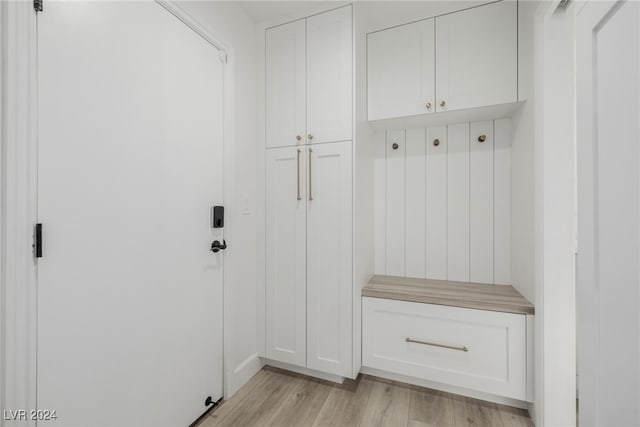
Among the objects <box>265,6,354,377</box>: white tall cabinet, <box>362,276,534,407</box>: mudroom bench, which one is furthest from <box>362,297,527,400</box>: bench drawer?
<box>265,6,354,377</box>: white tall cabinet

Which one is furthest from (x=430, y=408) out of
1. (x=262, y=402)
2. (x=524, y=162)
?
(x=524, y=162)

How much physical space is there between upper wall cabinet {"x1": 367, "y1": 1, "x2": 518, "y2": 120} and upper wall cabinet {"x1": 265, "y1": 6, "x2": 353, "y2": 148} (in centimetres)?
33

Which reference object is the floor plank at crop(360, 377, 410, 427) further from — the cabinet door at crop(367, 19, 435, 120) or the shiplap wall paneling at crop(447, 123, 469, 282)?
the cabinet door at crop(367, 19, 435, 120)

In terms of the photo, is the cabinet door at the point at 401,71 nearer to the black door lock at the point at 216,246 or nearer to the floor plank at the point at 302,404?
the black door lock at the point at 216,246

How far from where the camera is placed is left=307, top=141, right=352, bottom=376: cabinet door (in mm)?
1779

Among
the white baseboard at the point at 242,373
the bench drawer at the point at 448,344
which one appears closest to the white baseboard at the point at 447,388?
the bench drawer at the point at 448,344

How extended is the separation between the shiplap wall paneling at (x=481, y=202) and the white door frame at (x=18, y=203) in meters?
2.26

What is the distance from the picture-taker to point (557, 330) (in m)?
1.38

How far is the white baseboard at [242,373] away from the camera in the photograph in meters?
1.73

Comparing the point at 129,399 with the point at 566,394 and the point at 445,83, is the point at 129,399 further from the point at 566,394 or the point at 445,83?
the point at 445,83

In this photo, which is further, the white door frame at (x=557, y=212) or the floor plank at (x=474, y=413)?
the floor plank at (x=474, y=413)

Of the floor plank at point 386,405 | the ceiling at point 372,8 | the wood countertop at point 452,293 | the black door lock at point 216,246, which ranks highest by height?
the ceiling at point 372,8

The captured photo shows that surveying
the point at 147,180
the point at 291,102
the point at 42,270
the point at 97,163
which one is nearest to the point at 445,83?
the point at 291,102

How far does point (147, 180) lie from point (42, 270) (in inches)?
19.4
